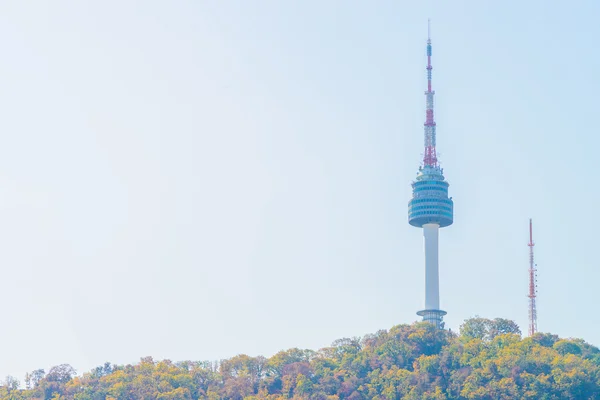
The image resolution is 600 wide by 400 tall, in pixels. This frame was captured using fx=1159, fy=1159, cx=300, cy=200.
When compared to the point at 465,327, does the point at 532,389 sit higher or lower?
lower

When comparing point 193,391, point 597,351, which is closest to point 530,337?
point 597,351

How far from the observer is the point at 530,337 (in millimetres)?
178500

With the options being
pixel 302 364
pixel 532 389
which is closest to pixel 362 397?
pixel 302 364

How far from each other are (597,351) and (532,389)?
97.6 feet

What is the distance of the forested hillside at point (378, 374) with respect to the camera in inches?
6255

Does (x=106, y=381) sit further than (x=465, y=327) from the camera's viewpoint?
No

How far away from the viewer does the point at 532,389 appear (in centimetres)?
15475

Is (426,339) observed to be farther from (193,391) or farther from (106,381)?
(106,381)

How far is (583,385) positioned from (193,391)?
55854mm

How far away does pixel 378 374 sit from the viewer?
171m

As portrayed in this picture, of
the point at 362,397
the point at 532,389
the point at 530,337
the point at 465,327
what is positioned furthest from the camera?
the point at 465,327

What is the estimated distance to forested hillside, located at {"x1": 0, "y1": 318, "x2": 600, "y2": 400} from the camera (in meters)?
159

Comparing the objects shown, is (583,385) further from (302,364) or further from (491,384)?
(302,364)

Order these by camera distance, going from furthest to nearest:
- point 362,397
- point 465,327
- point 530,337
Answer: point 465,327 < point 530,337 < point 362,397
